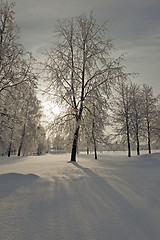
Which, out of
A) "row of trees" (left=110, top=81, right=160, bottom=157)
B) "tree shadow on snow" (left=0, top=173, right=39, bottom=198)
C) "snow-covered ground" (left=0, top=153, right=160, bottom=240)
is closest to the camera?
"snow-covered ground" (left=0, top=153, right=160, bottom=240)

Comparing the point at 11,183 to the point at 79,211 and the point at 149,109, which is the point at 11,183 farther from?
the point at 149,109

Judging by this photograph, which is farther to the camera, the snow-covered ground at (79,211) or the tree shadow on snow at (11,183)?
the tree shadow on snow at (11,183)

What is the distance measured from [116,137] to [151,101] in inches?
293

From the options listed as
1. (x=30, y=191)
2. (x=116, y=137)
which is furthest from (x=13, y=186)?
(x=116, y=137)

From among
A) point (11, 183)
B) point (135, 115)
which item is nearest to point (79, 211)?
point (11, 183)

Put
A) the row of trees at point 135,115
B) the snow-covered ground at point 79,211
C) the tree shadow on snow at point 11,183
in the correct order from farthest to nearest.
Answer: the row of trees at point 135,115, the tree shadow on snow at point 11,183, the snow-covered ground at point 79,211

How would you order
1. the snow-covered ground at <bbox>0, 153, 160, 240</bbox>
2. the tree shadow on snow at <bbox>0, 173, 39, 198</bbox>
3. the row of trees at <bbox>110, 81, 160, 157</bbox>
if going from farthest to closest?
the row of trees at <bbox>110, 81, 160, 157</bbox> → the tree shadow on snow at <bbox>0, 173, 39, 198</bbox> → the snow-covered ground at <bbox>0, 153, 160, 240</bbox>

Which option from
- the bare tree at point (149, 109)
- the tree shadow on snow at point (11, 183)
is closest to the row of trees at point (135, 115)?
the bare tree at point (149, 109)

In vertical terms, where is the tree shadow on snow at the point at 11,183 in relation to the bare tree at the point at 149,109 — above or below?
below

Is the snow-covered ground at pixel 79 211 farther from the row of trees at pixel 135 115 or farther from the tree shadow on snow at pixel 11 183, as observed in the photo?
the row of trees at pixel 135 115

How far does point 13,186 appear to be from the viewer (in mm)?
4539

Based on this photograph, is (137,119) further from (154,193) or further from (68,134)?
(154,193)

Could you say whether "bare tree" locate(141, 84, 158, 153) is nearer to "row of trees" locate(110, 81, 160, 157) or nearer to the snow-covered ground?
"row of trees" locate(110, 81, 160, 157)

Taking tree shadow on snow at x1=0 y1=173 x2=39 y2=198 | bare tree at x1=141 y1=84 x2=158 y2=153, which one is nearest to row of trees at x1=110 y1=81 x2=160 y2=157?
bare tree at x1=141 y1=84 x2=158 y2=153
